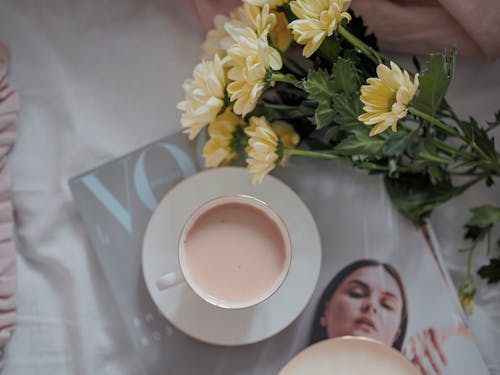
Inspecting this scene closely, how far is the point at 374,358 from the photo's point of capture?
0.69 m

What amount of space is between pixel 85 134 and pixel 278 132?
0.83ft

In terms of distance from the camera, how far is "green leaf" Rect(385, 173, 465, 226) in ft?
2.33

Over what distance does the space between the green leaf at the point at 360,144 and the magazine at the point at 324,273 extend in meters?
0.12

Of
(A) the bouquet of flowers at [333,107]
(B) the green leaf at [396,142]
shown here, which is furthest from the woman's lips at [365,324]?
(B) the green leaf at [396,142]

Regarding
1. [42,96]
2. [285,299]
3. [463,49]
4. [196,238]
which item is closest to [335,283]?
[285,299]

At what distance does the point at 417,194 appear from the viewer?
2.37ft

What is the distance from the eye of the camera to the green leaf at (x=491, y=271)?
737mm

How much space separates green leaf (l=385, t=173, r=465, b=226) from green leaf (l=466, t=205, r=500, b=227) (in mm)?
39

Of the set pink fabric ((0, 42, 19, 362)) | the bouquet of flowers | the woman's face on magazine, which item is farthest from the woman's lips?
pink fabric ((0, 42, 19, 362))

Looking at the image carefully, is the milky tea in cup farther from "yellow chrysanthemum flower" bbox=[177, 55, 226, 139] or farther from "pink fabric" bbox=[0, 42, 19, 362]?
"pink fabric" bbox=[0, 42, 19, 362]

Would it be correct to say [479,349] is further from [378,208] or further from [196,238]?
[196,238]

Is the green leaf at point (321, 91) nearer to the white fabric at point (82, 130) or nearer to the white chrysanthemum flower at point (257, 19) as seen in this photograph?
the white chrysanthemum flower at point (257, 19)

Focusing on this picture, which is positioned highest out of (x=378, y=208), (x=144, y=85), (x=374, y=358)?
(x=144, y=85)

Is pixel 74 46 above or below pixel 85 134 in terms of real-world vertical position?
above
